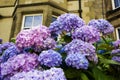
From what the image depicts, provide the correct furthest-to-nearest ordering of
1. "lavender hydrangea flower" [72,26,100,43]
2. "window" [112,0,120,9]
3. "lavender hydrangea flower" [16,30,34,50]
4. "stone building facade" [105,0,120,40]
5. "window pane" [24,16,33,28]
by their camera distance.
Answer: "window" [112,0,120,9], "stone building facade" [105,0,120,40], "window pane" [24,16,33,28], "lavender hydrangea flower" [72,26,100,43], "lavender hydrangea flower" [16,30,34,50]

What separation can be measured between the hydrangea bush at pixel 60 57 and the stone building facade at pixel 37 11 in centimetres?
840

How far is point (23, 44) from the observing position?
6.55 feet

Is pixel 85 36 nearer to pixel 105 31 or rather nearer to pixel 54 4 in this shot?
pixel 105 31

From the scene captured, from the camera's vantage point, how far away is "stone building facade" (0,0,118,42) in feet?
37.2

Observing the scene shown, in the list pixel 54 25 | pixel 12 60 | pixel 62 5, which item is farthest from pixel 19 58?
pixel 62 5

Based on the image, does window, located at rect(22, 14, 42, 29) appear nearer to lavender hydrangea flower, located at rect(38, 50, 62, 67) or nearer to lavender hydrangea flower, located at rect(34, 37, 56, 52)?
lavender hydrangea flower, located at rect(34, 37, 56, 52)

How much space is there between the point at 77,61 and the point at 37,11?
9.73m

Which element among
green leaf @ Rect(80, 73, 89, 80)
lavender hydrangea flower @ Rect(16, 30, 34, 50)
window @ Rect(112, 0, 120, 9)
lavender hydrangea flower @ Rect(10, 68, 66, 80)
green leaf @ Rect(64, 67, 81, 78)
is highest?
window @ Rect(112, 0, 120, 9)

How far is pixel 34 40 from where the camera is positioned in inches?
78.6

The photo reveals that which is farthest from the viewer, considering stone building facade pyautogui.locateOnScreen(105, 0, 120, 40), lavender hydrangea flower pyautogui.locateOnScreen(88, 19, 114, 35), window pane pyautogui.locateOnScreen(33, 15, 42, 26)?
stone building facade pyautogui.locateOnScreen(105, 0, 120, 40)

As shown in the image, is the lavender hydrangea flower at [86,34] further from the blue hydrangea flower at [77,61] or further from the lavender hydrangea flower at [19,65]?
the lavender hydrangea flower at [19,65]

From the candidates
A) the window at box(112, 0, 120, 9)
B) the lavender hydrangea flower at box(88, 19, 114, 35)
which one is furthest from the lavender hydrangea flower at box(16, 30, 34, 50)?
the window at box(112, 0, 120, 9)

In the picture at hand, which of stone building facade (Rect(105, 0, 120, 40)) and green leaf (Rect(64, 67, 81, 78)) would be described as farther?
stone building facade (Rect(105, 0, 120, 40))

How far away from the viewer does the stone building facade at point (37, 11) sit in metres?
11.3
